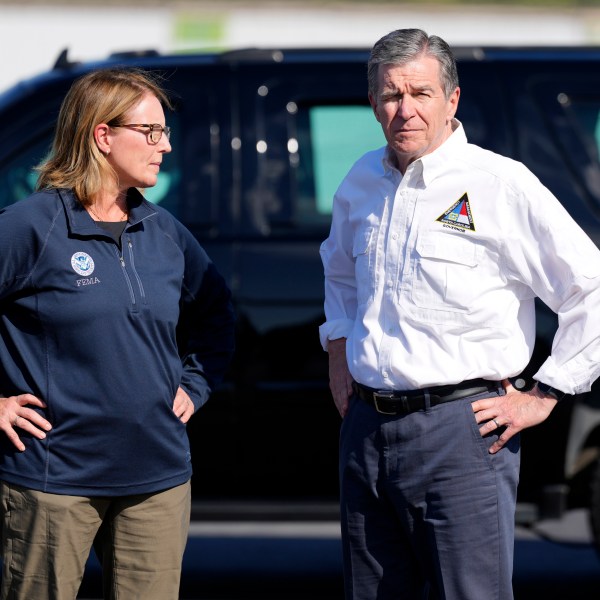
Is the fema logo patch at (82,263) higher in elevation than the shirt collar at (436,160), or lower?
lower

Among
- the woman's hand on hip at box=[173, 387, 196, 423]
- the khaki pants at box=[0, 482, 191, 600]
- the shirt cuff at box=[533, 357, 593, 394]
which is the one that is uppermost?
the shirt cuff at box=[533, 357, 593, 394]

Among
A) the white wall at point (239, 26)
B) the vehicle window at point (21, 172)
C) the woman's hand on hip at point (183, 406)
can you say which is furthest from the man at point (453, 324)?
the white wall at point (239, 26)

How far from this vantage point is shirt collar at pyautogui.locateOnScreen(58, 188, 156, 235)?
10.1 ft

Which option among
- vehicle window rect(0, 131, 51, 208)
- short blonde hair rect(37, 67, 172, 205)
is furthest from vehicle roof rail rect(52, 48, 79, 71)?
short blonde hair rect(37, 67, 172, 205)

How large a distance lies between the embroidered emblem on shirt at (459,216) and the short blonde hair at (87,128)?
819 millimetres

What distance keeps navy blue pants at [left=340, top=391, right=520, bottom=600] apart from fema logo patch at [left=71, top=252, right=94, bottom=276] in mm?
775

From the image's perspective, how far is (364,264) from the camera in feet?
10.6

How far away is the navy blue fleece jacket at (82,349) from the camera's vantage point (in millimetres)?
3039

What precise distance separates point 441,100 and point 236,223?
1834mm

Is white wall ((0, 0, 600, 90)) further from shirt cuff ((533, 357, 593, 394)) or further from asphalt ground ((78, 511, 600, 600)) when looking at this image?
shirt cuff ((533, 357, 593, 394))

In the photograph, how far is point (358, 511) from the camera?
325 centimetres

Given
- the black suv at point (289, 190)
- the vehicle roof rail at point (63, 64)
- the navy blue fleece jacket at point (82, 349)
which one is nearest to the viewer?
the navy blue fleece jacket at point (82, 349)

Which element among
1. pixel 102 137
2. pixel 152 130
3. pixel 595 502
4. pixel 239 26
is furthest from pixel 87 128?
pixel 239 26

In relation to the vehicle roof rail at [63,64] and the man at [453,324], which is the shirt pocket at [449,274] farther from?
the vehicle roof rail at [63,64]
